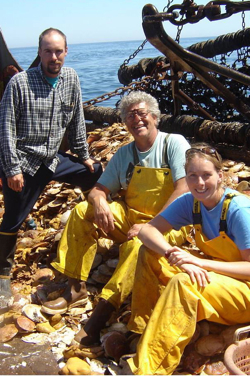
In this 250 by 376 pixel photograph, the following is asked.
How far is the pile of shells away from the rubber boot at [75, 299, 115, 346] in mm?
57

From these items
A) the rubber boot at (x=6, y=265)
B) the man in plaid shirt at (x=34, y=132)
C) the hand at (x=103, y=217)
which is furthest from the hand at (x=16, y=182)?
the hand at (x=103, y=217)

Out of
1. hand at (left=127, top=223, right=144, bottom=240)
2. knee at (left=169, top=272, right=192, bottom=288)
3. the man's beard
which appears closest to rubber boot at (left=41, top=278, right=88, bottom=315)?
hand at (left=127, top=223, right=144, bottom=240)

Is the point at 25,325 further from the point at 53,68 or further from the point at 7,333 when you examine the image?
the point at 53,68

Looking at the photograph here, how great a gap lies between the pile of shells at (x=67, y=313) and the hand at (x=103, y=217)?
1.55ft

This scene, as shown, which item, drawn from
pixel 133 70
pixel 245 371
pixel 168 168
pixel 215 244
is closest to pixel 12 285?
pixel 168 168

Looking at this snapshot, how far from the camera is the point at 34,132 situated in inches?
145

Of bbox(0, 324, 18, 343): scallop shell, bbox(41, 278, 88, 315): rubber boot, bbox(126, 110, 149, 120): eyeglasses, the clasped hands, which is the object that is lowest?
bbox(0, 324, 18, 343): scallop shell

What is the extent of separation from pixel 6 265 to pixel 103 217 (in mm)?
945

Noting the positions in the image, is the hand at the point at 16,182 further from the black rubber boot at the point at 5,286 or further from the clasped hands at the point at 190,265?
the clasped hands at the point at 190,265

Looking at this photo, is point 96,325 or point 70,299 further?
point 70,299

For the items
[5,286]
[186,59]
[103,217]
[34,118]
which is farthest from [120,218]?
[186,59]

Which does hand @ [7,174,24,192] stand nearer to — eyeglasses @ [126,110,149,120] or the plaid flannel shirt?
the plaid flannel shirt

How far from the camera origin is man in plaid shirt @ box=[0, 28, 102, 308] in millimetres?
3572

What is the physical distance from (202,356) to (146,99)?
1662 millimetres
